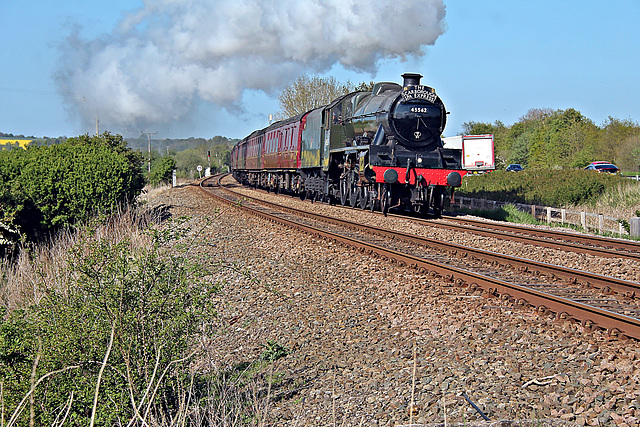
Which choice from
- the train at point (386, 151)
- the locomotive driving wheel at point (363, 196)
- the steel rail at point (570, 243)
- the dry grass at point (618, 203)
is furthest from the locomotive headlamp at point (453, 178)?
the dry grass at point (618, 203)

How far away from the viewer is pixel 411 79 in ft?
55.3

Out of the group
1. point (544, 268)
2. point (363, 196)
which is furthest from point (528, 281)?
point (363, 196)

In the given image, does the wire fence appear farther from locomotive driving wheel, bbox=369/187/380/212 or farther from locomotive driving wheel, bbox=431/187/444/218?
locomotive driving wheel, bbox=369/187/380/212

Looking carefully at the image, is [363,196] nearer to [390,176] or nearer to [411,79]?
[390,176]

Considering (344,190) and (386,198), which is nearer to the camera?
(386,198)

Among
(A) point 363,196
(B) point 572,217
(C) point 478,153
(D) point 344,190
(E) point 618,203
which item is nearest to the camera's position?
(A) point 363,196

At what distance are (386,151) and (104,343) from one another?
41.8 feet

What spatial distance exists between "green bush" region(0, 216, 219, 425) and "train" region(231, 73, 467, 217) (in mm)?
11534

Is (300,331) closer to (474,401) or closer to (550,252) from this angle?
(474,401)

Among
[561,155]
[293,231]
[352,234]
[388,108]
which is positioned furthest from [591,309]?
[561,155]

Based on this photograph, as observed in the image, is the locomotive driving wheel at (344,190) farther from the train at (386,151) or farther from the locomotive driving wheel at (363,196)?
the locomotive driving wheel at (363,196)

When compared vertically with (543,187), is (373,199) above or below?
below

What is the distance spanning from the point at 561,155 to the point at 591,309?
67402mm

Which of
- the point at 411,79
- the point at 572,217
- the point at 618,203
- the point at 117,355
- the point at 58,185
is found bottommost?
the point at 117,355
